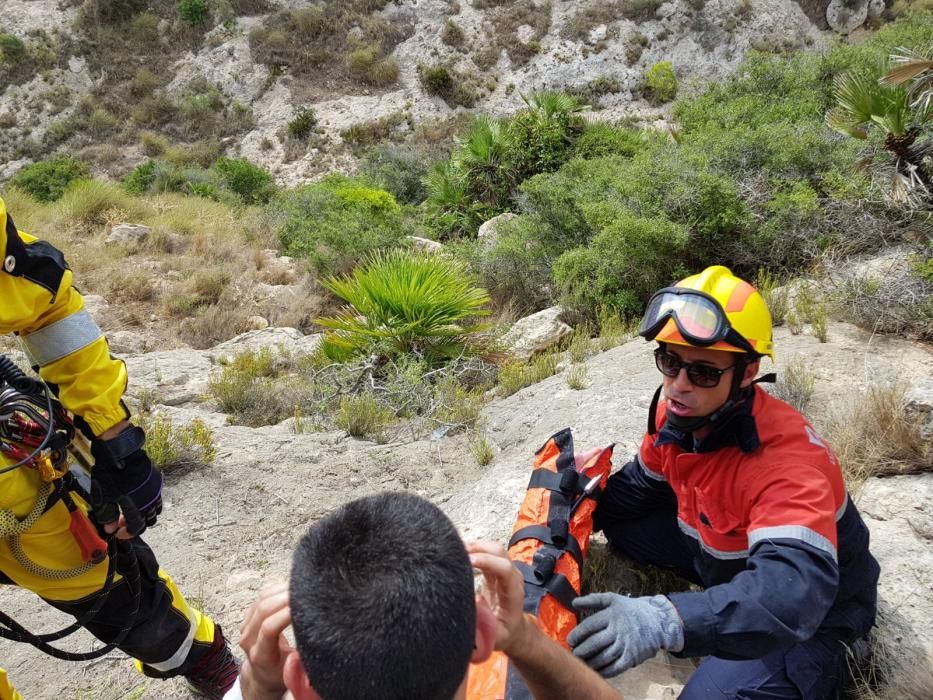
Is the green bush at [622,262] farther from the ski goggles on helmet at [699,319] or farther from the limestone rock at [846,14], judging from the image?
the limestone rock at [846,14]

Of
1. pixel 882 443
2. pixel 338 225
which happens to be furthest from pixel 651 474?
pixel 338 225

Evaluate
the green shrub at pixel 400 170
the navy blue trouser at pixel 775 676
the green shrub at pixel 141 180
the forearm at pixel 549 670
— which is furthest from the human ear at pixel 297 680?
the green shrub at pixel 141 180

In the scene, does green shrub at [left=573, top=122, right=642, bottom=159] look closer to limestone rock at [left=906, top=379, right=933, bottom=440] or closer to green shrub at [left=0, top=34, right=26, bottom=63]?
limestone rock at [left=906, top=379, right=933, bottom=440]

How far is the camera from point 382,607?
67cm

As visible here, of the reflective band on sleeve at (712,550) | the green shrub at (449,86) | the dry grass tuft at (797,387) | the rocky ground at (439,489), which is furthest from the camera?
the green shrub at (449,86)

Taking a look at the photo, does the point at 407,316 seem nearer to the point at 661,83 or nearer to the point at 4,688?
the point at 4,688

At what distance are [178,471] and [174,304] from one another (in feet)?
14.8

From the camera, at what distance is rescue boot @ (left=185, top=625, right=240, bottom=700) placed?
1.98 metres

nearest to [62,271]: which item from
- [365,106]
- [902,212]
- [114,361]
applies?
[114,361]

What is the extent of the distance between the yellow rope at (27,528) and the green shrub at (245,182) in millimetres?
15407

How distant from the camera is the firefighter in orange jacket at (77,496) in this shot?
151 centimetres

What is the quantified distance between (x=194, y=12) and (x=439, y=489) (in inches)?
1116

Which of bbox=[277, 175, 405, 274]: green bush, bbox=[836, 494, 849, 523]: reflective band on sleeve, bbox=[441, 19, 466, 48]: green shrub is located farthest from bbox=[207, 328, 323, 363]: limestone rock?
bbox=[441, 19, 466, 48]: green shrub

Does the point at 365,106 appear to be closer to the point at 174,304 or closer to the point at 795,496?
the point at 174,304
